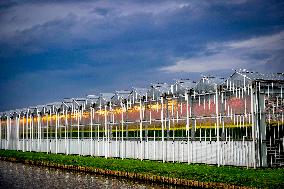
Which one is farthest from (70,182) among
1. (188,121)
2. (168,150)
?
(168,150)

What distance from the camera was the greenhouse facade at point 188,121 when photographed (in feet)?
78.1

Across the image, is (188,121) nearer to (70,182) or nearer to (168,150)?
(168,150)

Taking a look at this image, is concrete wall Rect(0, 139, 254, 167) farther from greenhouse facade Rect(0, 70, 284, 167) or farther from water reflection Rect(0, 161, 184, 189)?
water reflection Rect(0, 161, 184, 189)

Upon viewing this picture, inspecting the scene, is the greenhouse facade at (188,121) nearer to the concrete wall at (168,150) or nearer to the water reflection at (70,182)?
the concrete wall at (168,150)

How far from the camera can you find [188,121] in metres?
27.4

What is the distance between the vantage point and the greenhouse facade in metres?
23.8

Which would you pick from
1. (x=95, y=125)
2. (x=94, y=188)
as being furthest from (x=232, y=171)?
(x=95, y=125)

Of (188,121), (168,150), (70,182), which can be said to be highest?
(188,121)

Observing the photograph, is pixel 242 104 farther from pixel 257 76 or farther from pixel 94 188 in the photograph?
pixel 94 188

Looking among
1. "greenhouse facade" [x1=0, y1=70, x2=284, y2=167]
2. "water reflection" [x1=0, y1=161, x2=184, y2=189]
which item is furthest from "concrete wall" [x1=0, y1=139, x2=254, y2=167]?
"water reflection" [x1=0, y1=161, x2=184, y2=189]

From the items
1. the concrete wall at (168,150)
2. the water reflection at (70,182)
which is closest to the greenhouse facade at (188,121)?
the concrete wall at (168,150)

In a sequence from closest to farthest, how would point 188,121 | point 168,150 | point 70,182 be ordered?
point 70,182, point 188,121, point 168,150

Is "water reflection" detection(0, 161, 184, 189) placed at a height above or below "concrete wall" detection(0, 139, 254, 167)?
below

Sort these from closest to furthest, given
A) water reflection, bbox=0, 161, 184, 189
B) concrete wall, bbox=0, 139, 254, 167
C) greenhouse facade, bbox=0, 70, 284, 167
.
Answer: water reflection, bbox=0, 161, 184, 189, greenhouse facade, bbox=0, 70, 284, 167, concrete wall, bbox=0, 139, 254, 167
